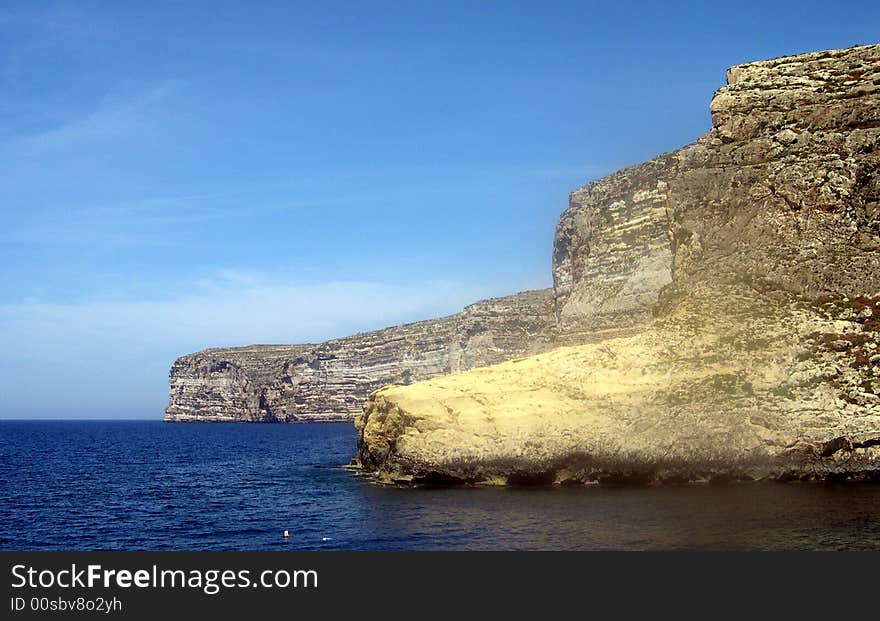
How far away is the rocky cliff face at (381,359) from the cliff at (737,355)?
7702 cm

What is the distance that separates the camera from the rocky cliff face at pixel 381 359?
13375 centimetres

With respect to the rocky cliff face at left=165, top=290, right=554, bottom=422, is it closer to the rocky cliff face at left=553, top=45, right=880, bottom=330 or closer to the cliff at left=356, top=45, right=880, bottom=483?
the rocky cliff face at left=553, top=45, right=880, bottom=330

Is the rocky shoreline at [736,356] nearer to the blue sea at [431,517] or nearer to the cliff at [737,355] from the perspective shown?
the cliff at [737,355]

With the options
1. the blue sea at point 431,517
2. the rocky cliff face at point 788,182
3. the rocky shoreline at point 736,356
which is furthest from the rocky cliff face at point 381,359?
the blue sea at point 431,517

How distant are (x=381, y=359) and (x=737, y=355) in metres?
131

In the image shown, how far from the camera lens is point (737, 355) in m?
38.6

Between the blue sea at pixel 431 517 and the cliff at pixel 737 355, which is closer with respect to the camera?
the blue sea at pixel 431 517

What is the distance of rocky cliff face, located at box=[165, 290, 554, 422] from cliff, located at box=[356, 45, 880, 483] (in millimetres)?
77021

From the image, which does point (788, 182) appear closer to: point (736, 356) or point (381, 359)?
point (736, 356)

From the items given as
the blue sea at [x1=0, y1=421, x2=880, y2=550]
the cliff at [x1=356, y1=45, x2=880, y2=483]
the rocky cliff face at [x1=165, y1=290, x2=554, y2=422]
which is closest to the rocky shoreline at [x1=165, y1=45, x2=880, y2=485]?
the cliff at [x1=356, y1=45, x2=880, y2=483]

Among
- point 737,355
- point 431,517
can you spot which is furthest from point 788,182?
point 431,517

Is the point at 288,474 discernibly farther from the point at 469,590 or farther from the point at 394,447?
the point at 469,590

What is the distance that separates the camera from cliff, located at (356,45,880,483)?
1438 inches

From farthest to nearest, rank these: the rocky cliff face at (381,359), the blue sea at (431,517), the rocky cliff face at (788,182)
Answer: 1. the rocky cliff face at (381,359)
2. the rocky cliff face at (788,182)
3. the blue sea at (431,517)
